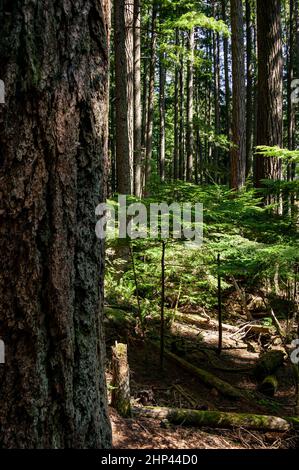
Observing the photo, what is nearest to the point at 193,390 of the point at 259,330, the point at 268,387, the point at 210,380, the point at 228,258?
the point at 210,380

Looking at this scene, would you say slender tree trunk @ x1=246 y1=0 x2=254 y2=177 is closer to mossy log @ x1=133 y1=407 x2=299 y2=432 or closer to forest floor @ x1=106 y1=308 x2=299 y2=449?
forest floor @ x1=106 y1=308 x2=299 y2=449

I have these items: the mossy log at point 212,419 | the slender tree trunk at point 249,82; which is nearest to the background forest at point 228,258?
the mossy log at point 212,419

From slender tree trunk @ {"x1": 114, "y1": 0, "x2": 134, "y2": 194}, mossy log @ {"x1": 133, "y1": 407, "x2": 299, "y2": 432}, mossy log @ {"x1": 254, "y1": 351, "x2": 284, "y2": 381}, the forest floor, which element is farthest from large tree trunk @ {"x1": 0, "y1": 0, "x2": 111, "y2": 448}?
slender tree trunk @ {"x1": 114, "y1": 0, "x2": 134, "y2": 194}

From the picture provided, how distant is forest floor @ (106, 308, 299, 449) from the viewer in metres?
3.31

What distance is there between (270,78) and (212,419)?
6308 mm

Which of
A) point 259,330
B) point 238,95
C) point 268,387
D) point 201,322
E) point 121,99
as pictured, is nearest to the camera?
point 268,387

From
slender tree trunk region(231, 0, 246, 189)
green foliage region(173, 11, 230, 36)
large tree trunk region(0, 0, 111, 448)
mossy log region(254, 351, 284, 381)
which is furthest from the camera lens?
slender tree trunk region(231, 0, 246, 189)

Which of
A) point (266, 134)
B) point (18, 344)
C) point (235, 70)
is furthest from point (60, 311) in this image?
point (235, 70)

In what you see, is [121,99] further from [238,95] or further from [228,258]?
[228,258]

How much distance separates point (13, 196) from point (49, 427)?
97 centimetres

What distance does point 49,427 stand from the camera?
5.78ft

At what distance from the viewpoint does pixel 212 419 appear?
12.4 ft

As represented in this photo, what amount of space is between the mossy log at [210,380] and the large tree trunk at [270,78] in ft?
12.1

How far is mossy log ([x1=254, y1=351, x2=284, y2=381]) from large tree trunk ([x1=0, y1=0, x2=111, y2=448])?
440 centimetres
